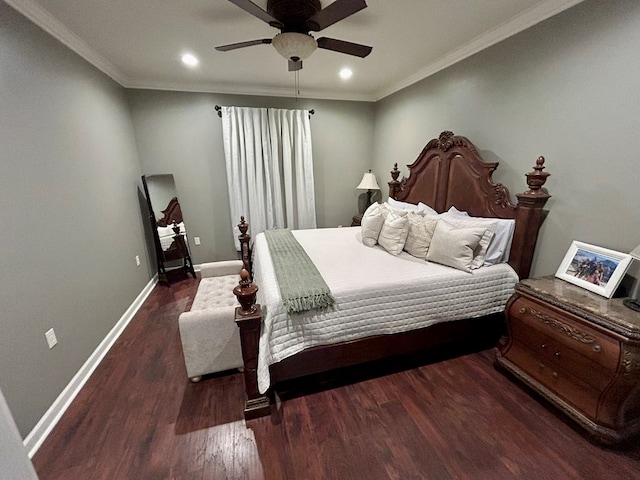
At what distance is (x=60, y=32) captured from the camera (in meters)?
2.01

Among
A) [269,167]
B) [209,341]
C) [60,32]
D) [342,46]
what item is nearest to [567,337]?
[209,341]

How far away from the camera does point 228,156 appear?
3.76 m

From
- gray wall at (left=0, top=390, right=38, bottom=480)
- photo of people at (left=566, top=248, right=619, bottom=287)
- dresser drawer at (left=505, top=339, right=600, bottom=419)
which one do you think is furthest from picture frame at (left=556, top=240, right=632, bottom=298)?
gray wall at (left=0, top=390, right=38, bottom=480)

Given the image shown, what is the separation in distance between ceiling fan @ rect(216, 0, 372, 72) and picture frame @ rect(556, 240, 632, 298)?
2.06 m

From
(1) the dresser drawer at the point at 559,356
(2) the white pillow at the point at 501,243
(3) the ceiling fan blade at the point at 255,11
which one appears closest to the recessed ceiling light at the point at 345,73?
(3) the ceiling fan blade at the point at 255,11

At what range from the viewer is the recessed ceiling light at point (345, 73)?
123 inches

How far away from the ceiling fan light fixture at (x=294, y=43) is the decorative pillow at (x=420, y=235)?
64.6 inches

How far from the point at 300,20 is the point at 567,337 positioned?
2.57m

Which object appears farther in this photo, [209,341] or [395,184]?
[395,184]

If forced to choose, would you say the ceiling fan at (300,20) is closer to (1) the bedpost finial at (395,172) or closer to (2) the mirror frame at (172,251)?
(1) the bedpost finial at (395,172)

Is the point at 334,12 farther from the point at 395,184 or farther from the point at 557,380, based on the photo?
the point at 557,380

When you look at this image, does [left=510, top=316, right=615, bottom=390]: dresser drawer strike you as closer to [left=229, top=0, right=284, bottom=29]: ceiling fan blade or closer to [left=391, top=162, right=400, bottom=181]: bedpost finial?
[left=391, top=162, right=400, bottom=181]: bedpost finial

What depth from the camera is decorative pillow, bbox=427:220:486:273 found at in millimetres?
2125

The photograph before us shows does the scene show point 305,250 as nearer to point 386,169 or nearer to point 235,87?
point 386,169
